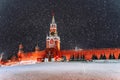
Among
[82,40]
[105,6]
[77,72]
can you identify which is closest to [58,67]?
[77,72]

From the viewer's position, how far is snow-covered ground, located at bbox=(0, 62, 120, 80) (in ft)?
33.7

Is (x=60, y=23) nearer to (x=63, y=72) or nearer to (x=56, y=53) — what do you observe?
(x=56, y=53)

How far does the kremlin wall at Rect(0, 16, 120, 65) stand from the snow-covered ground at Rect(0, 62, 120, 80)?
1.55 metres

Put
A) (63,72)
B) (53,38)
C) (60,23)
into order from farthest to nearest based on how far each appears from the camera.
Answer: (53,38) < (60,23) < (63,72)

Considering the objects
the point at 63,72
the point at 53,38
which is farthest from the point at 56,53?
the point at 63,72

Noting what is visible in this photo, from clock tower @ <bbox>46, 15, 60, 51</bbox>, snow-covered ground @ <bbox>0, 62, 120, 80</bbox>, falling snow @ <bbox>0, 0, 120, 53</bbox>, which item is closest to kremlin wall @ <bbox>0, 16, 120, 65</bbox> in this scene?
clock tower @ <bbox>46, 15, 60, 51</bbox>

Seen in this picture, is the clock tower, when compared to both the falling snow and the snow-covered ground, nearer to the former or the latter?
the falling snow

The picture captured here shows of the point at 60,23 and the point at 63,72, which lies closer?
the point at 63,72

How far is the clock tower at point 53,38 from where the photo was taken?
1301cm

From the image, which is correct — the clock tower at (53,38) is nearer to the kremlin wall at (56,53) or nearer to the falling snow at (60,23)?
→ the kremlin wall at (56,53)

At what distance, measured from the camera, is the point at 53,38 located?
46.0 feet

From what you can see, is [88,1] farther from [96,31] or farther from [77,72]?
[77,72]

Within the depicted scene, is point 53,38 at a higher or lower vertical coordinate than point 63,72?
higher

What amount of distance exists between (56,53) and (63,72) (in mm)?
2722
